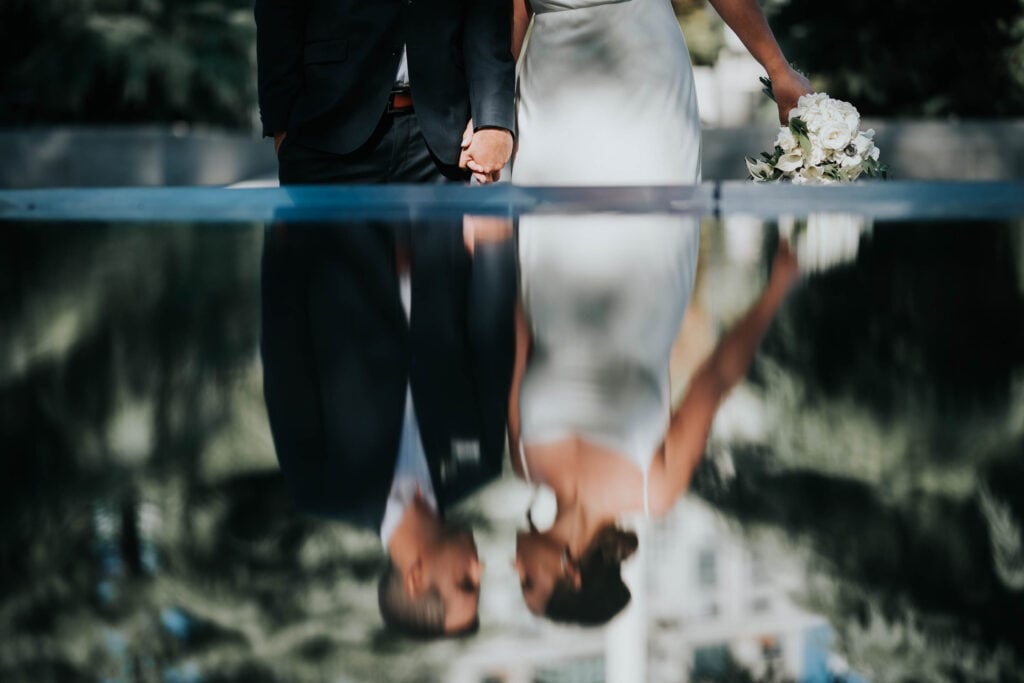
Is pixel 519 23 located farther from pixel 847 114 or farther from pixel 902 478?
pixel 902 478

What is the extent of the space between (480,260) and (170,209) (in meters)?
1.40

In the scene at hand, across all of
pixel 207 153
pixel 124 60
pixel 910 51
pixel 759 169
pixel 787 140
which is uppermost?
pixel 787 140

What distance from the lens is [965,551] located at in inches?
25.4

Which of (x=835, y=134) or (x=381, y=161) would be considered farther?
(x=381, y=161)

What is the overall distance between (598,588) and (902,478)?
8.9 inches

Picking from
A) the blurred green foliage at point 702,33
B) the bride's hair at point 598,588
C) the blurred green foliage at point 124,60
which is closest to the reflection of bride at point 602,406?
the bride's hair at point 598,588

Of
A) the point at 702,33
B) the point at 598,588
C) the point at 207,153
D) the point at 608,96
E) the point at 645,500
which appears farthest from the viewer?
the point at 702,33

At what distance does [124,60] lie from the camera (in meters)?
13.4

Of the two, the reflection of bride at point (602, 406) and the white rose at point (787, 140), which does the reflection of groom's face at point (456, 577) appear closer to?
the reflection of bride at point (602, 406)

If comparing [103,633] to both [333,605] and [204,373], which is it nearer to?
[333,605]

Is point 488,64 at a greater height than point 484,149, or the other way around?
point 488,64

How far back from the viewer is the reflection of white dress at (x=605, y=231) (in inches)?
39.7

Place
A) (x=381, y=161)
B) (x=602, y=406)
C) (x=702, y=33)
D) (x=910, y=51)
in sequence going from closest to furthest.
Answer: (x=602, y=406) < (x=381, y=161) < (x=910, y=51) < (x=702, y=33)

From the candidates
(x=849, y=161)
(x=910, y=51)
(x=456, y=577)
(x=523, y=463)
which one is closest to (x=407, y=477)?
(x=523, y=463)
